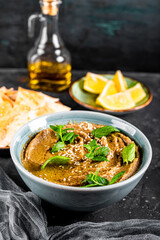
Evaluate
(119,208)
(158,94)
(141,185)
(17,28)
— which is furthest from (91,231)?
(17,28)

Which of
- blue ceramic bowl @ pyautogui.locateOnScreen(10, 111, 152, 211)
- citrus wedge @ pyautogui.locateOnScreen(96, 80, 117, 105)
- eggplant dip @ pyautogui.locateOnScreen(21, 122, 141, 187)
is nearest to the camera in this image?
blue ceramic bowl @ pyautogui.locateOnScreen(10, 111, 152, 211)

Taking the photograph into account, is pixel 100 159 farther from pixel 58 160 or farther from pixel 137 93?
pixel 137 93

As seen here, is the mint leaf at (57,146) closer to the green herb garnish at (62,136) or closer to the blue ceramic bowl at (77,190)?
the green herb garnish at (62,136)

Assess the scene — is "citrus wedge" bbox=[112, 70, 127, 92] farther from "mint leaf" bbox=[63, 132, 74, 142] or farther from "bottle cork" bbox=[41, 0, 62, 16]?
"mint leaf" bbox=[63, 132, 74, 142]

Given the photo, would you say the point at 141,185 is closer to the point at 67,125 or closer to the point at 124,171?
the point at 124,171

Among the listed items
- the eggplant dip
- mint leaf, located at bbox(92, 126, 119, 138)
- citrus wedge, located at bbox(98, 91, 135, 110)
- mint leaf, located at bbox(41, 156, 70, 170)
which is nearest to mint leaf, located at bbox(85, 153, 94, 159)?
the eggplant dip

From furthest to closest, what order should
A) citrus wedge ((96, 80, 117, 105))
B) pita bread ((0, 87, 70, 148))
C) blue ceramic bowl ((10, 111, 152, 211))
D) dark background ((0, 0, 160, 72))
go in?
dark background ((0, 0, 160, 72)), citrus wedge ((96, 80, 117, 105)), pita bread ((0, 87, 70, 148)), blue ceramic bowl ((10, 111, 152, 211))
